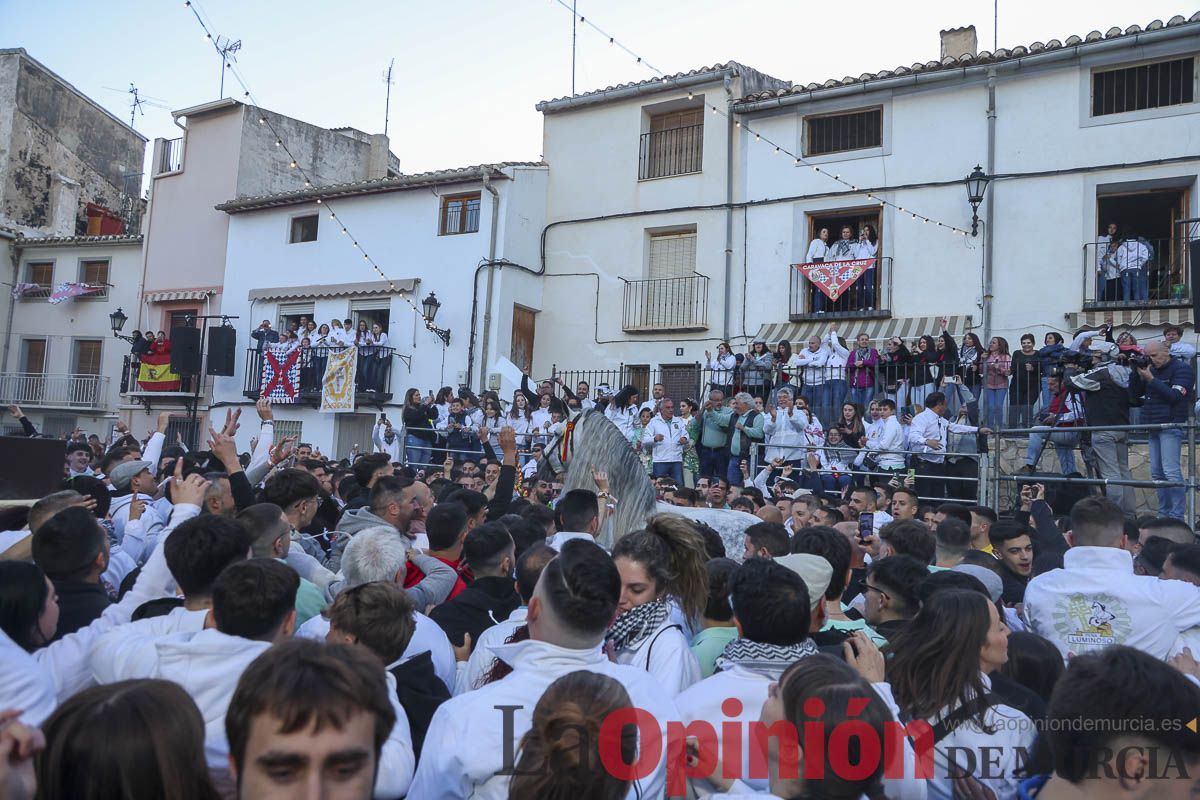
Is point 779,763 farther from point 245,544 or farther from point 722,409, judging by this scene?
point 722,409

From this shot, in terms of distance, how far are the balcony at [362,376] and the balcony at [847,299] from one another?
831 centimetres

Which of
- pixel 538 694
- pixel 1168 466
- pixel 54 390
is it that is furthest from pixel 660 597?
pixel 54 390

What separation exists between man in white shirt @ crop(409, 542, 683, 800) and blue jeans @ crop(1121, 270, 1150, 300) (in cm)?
1369

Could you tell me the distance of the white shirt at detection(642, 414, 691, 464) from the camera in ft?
42.5

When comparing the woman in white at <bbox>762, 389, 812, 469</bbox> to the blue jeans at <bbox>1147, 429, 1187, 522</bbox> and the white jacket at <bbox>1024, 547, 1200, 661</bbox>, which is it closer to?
the blue jeans at <bbox>1147, 429, 1187, 522</bbox>

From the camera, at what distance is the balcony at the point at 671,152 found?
58.2 feet

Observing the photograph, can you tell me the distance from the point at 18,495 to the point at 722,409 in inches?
337

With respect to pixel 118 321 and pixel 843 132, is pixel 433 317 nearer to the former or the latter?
pixel 843 132

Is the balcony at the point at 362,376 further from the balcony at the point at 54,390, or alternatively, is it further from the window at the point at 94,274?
the window at the point at 94,274

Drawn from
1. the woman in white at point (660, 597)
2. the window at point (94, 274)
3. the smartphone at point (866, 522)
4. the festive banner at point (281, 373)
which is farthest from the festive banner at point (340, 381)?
the woman in white at point (660, 597)

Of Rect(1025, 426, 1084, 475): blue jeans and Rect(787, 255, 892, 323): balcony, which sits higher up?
Rect(787, 255, 892, 323): balcony

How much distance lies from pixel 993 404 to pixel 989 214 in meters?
3.82

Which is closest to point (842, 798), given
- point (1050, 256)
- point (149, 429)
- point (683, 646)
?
point (683, 646)

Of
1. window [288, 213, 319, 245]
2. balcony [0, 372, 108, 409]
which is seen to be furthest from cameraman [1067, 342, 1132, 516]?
balcony [0, 372, 108, 409]
